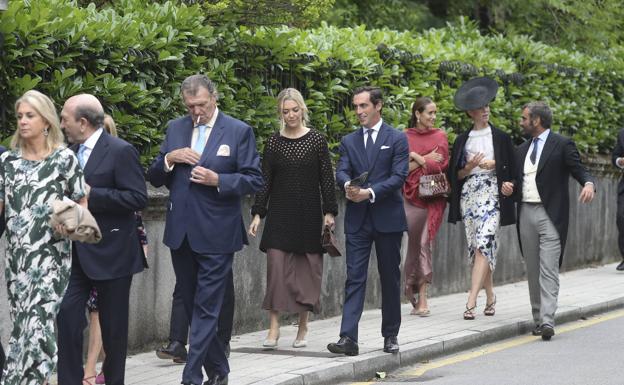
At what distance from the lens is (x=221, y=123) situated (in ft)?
29.1

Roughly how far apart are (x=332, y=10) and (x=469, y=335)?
10.5 m

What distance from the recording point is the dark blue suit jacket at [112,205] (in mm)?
7996

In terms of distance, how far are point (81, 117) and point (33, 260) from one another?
3.25 ft

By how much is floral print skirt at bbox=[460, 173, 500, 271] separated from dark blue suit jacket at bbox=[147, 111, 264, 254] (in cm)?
474

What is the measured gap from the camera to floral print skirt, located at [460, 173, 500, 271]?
13234 millimetres

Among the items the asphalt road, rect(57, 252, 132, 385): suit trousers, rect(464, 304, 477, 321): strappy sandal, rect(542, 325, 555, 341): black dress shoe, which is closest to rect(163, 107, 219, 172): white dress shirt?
rect(57, 252, 132, 385): suit trousers

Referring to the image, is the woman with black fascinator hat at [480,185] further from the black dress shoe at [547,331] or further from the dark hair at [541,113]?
the black dress shoe at [547,331]

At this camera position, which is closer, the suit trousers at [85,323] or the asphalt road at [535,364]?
the suit trousers at [85,323]

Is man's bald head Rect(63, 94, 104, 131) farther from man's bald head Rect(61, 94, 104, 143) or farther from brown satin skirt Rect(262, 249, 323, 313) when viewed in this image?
brown satin skirt Rect(262, 249, 323, 313)

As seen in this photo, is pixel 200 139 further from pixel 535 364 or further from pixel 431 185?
→ pixel 431 185

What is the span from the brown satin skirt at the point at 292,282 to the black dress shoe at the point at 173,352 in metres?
1.09

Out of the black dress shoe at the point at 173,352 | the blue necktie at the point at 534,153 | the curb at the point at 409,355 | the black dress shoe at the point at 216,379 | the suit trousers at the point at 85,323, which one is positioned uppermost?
the blue necktie at the point at 534,153

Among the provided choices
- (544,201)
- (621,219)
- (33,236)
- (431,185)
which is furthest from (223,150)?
(621,219)

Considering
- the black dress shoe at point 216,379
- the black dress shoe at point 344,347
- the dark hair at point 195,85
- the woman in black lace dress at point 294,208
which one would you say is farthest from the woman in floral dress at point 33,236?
the woman in black lace dress at point 294,208
